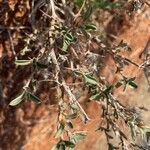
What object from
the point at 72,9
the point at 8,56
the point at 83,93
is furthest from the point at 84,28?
the point at 83,93

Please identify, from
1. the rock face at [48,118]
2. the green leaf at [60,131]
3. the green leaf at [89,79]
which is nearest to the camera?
the green leaf at [60,131]

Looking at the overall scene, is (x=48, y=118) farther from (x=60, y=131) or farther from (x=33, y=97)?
(x=60, y=131)

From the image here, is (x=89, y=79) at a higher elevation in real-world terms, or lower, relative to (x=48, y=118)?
higher

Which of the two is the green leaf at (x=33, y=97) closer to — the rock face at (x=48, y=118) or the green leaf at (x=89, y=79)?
the green leaf at (x=89, y=79)

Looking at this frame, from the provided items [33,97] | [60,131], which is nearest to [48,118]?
[33,97]

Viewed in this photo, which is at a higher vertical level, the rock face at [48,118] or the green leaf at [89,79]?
the green leaf at [89,79]

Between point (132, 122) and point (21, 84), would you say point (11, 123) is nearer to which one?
point (21, 84)

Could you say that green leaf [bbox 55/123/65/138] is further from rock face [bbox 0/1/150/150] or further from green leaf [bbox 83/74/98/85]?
rock face [bbox 0/1/150/150]

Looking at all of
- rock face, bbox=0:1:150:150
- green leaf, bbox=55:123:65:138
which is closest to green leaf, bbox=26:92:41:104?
green leaf, bbox=55:123:65:138

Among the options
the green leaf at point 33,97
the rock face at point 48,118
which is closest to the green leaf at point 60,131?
the green leaf at point 33,97
